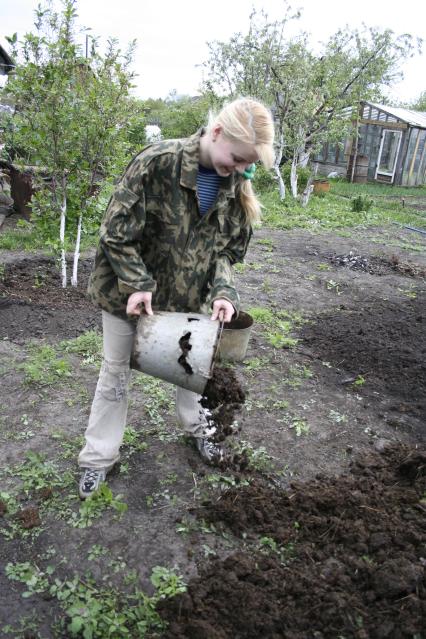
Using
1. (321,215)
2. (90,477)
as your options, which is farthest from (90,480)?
(321,215)

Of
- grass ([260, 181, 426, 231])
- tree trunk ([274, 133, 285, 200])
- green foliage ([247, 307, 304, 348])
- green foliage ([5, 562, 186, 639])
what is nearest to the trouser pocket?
green foliage ([5, 562, 186, 639])

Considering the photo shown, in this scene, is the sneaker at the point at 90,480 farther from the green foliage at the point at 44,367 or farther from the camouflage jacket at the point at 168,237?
the green foliage at the point at 44,367

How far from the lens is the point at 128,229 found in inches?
86.7

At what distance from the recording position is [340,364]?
4.29m

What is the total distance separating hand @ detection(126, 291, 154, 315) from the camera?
87.9 inches

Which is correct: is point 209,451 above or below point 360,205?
below

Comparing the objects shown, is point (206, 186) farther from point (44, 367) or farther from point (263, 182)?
point (263, 182)

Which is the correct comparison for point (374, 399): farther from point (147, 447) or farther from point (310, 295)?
point (310, 295)

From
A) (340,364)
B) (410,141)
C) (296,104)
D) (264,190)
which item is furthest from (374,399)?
(410,141)

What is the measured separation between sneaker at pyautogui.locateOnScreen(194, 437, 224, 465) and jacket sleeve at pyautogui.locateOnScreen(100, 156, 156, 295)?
3.52 ft

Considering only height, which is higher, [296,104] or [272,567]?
[296,104]

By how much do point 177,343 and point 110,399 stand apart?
519 millimetres

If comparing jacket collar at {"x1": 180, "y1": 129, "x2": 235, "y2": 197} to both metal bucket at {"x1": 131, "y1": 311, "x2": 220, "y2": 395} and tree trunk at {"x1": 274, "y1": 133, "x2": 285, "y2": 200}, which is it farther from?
tree trunk at {"x1": 274, "y1": 133, "x2": 285, "y2": 200}

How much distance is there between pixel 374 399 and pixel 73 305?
2.77 metres
